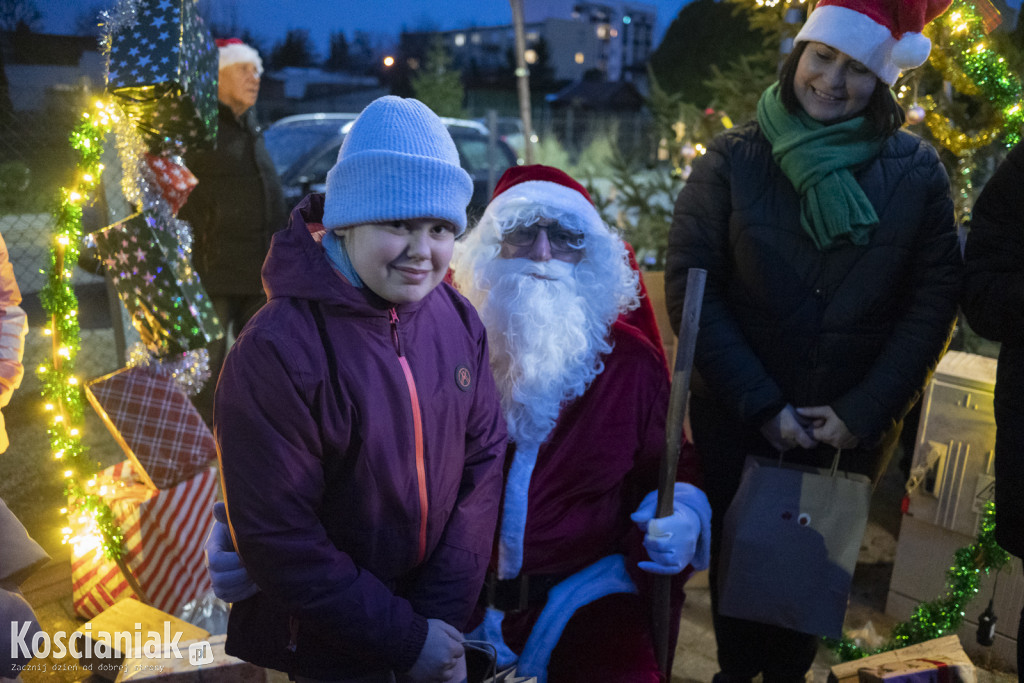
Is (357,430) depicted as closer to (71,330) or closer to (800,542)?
(800,542)

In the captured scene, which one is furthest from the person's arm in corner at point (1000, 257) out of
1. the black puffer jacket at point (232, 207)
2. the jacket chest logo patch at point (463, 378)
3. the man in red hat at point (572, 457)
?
the black puffer jacket at point (232, 207)

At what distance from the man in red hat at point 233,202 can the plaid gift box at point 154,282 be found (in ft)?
3.70

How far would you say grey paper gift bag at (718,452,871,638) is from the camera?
2283 millimetres

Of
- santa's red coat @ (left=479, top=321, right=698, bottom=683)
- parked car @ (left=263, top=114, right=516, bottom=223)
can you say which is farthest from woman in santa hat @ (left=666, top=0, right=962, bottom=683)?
parked car @ (left=263, top=114, right=516, bottom=223)

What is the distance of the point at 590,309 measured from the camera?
2.18m

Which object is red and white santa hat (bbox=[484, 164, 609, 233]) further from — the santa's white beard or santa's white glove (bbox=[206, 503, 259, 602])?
santa's white glove (bbox=[206, 503, 259, 602])

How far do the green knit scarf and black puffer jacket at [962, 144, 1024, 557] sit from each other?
0.31 meters

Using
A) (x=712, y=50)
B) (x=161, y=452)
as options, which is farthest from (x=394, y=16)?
(x=161, y=452)

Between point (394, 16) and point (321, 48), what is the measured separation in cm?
5812

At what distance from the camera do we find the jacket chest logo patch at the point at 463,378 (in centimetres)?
168

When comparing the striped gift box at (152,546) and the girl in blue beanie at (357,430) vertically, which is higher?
the girl in blue beanie at (357,430)

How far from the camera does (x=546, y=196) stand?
2.19 metres

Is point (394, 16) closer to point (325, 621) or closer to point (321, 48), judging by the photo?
point (321, 48)

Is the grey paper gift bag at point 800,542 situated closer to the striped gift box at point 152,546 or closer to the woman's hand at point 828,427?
the woman's hand at point 828,427
